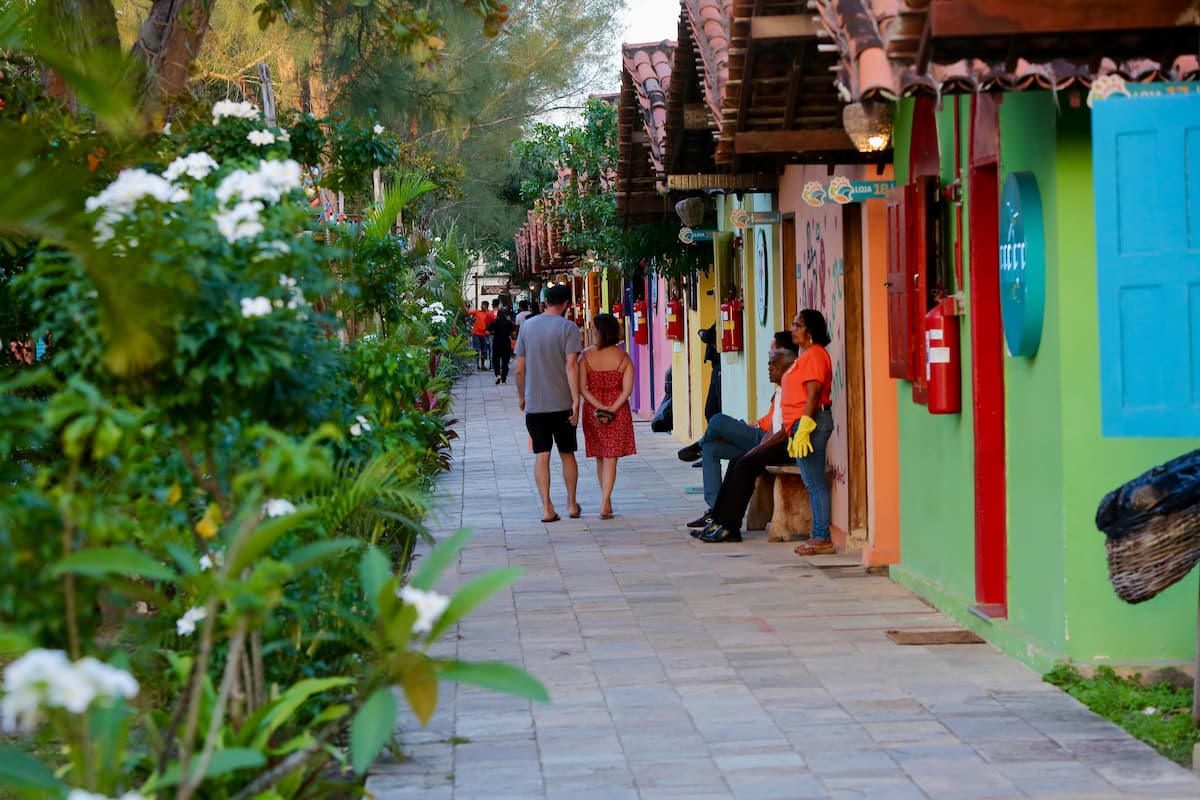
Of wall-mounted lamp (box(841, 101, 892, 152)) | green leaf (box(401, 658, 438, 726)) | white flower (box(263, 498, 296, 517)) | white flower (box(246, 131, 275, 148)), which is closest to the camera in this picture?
green leaf (box(401, 658, 438, 726))

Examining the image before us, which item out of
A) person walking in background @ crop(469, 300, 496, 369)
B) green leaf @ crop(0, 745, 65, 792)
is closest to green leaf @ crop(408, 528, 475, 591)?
green leaf @ crop(0, 745, 65, 792)

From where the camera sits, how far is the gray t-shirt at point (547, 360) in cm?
1266

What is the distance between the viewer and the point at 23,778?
10.1 feet

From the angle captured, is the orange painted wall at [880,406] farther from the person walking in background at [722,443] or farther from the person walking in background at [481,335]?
the person walking in background at [481,335]

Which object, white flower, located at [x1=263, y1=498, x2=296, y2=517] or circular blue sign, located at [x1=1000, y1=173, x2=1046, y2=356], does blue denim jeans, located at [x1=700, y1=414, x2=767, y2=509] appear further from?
white flower, located at [x1=263, y1=498, x2=296, y2=517]

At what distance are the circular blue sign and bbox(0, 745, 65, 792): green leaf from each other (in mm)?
4664

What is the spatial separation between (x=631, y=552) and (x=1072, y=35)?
19.7 ft

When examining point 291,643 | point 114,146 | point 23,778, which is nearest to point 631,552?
point 114,146

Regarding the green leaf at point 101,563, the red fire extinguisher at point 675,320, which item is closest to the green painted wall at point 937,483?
the green leaf at point 101,563

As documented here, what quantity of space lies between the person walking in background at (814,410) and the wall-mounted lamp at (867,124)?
Answer: 1.77m

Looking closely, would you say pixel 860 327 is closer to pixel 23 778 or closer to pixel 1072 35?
pixel 1072 35

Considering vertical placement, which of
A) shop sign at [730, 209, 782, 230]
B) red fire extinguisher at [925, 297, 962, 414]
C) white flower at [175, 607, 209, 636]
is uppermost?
shop sign at [730, 209, 782, 230]

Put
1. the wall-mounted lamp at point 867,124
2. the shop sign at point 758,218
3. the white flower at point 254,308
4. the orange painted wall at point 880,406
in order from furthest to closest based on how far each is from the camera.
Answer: the shop sign at point 758,218 → the orange painted wall at point 880,406 → the wall-mounted lamp at point 867,124 → the white flower at point 254,308

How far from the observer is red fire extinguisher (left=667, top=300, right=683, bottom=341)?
20422 mm
